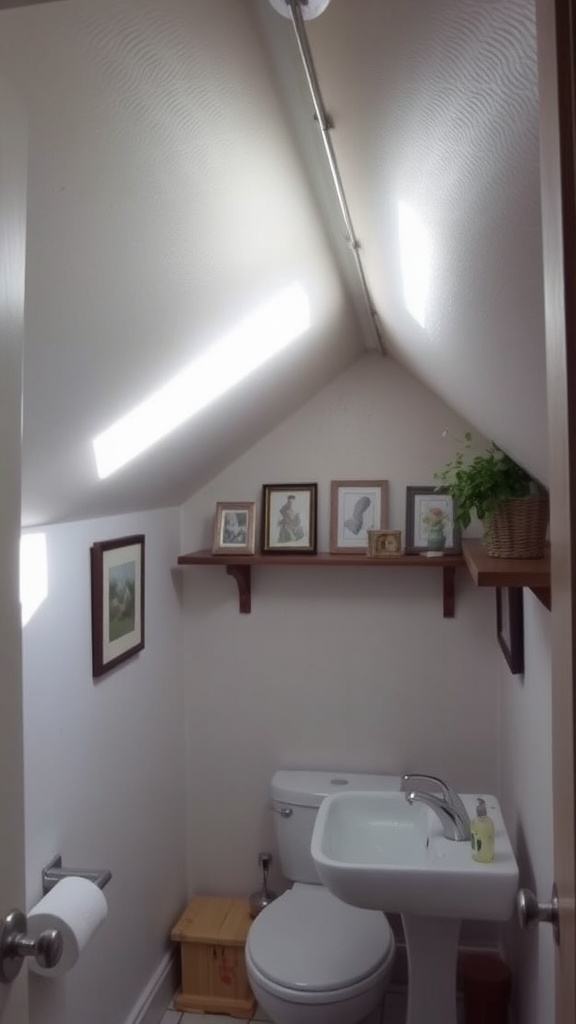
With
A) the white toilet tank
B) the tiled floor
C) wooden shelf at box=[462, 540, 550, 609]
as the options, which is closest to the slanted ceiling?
wooden shelf at box=[462, 540, 550, 609]

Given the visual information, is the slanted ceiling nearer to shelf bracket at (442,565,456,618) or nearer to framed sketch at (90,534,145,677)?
framed sketch at (90,534,145,677)

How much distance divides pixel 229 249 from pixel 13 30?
0.58 m

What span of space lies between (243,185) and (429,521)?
1529mm

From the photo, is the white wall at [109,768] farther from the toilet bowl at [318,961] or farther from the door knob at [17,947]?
the door knob at [17,947]

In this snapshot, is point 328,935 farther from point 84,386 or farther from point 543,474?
point 84,386

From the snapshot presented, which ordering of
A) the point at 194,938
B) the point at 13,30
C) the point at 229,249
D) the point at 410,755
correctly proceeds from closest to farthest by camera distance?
1. the point at 13,30
2. the point at 229,249
3. the point at 194,938
4. the point at 410,755

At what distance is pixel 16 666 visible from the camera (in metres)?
0.81

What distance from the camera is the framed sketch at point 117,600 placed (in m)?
1.86

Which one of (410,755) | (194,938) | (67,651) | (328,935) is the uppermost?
(67,651)

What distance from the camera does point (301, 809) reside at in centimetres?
234

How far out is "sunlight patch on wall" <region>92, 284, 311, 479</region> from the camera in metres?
1.54

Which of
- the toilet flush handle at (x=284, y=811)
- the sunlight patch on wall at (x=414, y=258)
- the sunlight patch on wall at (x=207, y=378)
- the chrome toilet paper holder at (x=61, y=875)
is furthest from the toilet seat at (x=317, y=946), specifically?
the sunlight patch on wall at (x=414, y=258)

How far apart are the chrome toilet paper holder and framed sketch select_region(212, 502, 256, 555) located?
44.3 inches

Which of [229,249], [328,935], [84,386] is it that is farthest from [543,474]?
[328,935]
